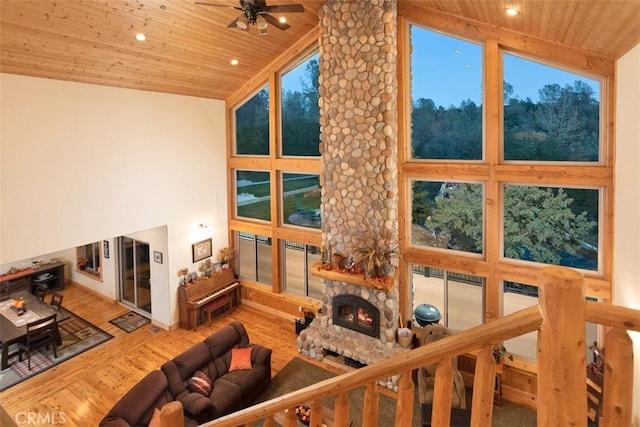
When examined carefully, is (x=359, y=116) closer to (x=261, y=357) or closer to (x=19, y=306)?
(x=261, y=357)

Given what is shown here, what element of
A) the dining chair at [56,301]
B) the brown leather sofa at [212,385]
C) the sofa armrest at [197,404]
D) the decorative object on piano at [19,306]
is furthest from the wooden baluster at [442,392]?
the dining chair at [56,301]

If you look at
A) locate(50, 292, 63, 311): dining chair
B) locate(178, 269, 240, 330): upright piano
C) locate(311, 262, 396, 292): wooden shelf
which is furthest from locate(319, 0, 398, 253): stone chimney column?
locate(50, 292, 63, 311): dining chair

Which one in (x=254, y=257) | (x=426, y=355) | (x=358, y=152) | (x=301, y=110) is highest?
(x=301, y=110)

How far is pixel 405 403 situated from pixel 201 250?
307 inches

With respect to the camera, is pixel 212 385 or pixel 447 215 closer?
pixel 212 385

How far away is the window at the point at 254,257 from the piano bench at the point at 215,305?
0.77 meters

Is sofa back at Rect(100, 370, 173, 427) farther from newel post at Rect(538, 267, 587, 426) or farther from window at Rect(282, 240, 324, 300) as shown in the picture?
newel post at Rect(538, 267, 587, 426)

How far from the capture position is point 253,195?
355 inches

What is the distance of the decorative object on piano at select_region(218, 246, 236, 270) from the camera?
9.10 m

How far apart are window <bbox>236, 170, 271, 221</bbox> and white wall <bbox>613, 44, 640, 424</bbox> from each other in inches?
254

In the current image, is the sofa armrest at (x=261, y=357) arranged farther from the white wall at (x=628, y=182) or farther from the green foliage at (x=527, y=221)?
the white wall at (x=628, y=182)

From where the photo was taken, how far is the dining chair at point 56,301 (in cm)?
854

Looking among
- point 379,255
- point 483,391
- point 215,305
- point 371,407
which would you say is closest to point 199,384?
point 215,305

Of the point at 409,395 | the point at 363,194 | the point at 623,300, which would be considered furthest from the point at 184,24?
the point at 623,300
